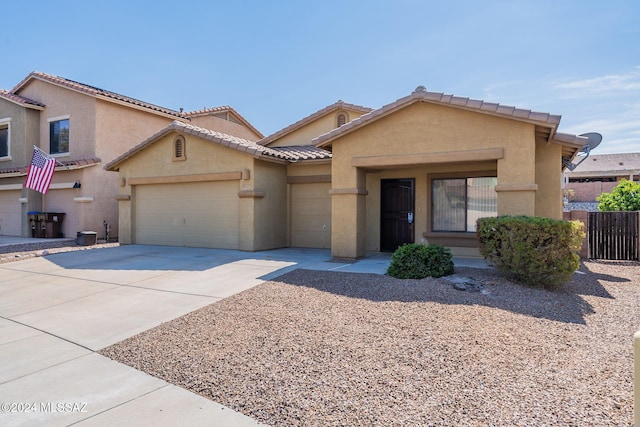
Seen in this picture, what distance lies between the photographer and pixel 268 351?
4.96 m

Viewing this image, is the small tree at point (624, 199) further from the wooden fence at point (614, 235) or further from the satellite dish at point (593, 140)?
the satellite dish at point (593, 140)

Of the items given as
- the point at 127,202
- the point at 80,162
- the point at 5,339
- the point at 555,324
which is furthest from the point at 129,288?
the point at 80,162

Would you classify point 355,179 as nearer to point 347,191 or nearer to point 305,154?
point 347,191

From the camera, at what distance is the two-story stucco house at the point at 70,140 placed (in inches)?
725

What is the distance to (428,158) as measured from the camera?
1048cm

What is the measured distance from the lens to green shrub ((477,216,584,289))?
7.57 m

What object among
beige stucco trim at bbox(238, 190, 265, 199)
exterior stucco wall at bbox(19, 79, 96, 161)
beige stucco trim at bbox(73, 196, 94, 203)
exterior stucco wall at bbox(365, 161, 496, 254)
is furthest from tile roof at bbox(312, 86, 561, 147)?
exterior stucco wall at bbox(19, 79, 96, 161)

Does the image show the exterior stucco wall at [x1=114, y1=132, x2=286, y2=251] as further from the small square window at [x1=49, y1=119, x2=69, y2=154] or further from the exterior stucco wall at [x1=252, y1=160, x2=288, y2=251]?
the small square window at [x1=49, y1=119, x2=69, y2=154]

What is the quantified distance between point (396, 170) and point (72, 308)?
9275 mm

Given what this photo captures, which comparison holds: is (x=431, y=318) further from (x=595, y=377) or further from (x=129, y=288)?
(x=129, y=288)

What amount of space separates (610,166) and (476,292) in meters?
36.8

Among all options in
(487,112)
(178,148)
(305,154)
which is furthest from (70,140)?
(487,112)

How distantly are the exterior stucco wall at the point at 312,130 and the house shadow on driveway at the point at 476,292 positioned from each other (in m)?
9.14

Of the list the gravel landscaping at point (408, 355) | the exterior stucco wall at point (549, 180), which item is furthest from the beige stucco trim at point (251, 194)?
the exterior stucco wall at point (549, 180)
